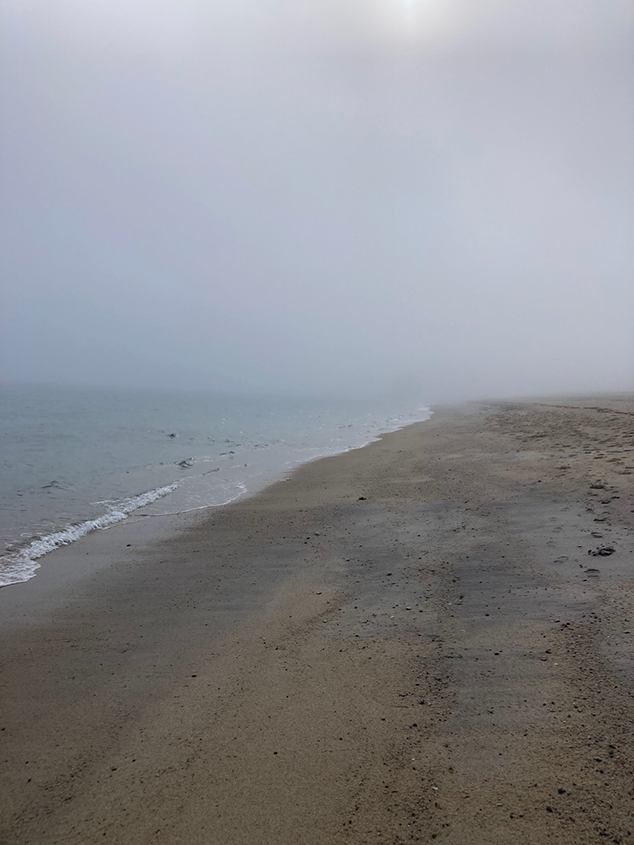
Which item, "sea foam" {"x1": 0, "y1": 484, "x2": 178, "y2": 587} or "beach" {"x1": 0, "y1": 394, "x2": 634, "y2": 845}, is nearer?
"beach" {"x1": 0, "y1": 394, "x2": 634, "y2": 845}

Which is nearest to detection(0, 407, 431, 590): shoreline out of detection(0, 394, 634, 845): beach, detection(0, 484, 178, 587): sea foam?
detection(0, 484, 178, 587): sea foam

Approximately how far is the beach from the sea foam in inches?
12.3

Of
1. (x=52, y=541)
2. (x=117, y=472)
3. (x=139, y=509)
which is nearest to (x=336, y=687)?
(x=52, y=541)

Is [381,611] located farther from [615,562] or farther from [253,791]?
[615,562]

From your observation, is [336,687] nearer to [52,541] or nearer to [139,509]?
[52,541]

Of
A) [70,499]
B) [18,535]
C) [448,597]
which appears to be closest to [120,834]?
[448,597]

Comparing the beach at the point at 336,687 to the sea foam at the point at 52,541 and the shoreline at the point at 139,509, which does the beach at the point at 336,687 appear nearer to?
the sea foam at the point at 52,541

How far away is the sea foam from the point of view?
7.49m

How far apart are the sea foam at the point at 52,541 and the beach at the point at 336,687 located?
31cm

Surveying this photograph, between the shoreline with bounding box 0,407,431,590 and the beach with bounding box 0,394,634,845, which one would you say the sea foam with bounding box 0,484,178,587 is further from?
the beach with bounding box 0,394,634,845

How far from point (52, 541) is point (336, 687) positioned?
735 cm

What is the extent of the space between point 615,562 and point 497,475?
18.7 ft

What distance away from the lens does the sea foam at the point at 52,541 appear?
7488 mm

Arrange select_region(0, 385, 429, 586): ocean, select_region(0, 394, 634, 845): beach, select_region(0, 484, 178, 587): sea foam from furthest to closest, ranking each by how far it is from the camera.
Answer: select_region(0, 385, 429, 586): ocean < select_region(0, 484, 178, 587): sea foam < select_region(0, 394, 634, 845): beach
